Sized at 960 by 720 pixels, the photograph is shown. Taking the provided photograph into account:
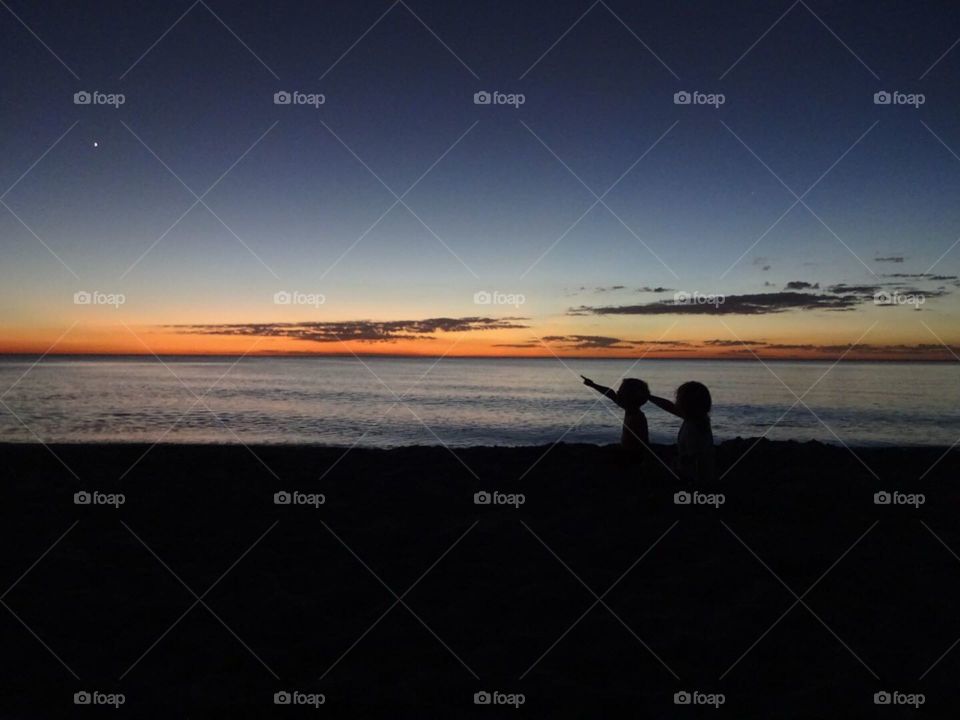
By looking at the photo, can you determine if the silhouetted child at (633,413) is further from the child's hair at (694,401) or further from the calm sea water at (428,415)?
the calm sea water at (428,415)

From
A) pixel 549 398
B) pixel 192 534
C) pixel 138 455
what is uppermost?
pixel 549 398

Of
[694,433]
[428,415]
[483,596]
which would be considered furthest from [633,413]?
[428,415]

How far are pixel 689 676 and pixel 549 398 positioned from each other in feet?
98.8

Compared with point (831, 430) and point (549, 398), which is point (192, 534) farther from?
point (549, 398)

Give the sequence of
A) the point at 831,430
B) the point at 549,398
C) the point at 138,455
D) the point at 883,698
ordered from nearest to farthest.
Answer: the point at 883,698 < the point at 138,455 < the point at 831,430 < the point at 549,398

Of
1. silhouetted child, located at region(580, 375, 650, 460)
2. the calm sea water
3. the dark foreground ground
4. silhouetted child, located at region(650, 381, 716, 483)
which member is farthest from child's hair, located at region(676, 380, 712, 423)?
the calm sea water

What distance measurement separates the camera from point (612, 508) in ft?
28.2

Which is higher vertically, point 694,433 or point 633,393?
point 633,393

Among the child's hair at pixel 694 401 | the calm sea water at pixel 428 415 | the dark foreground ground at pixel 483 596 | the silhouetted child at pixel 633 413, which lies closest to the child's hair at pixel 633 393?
the silhouetted child at pixel 633 413

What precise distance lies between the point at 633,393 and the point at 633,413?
483mm

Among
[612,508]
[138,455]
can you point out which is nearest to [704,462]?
[612,508]

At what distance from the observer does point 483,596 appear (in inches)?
238

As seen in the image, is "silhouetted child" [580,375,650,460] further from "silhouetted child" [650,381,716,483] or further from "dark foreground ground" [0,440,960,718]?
"silhouetted child" [650,381,716,483]

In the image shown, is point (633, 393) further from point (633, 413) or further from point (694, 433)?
point (694, 433)
